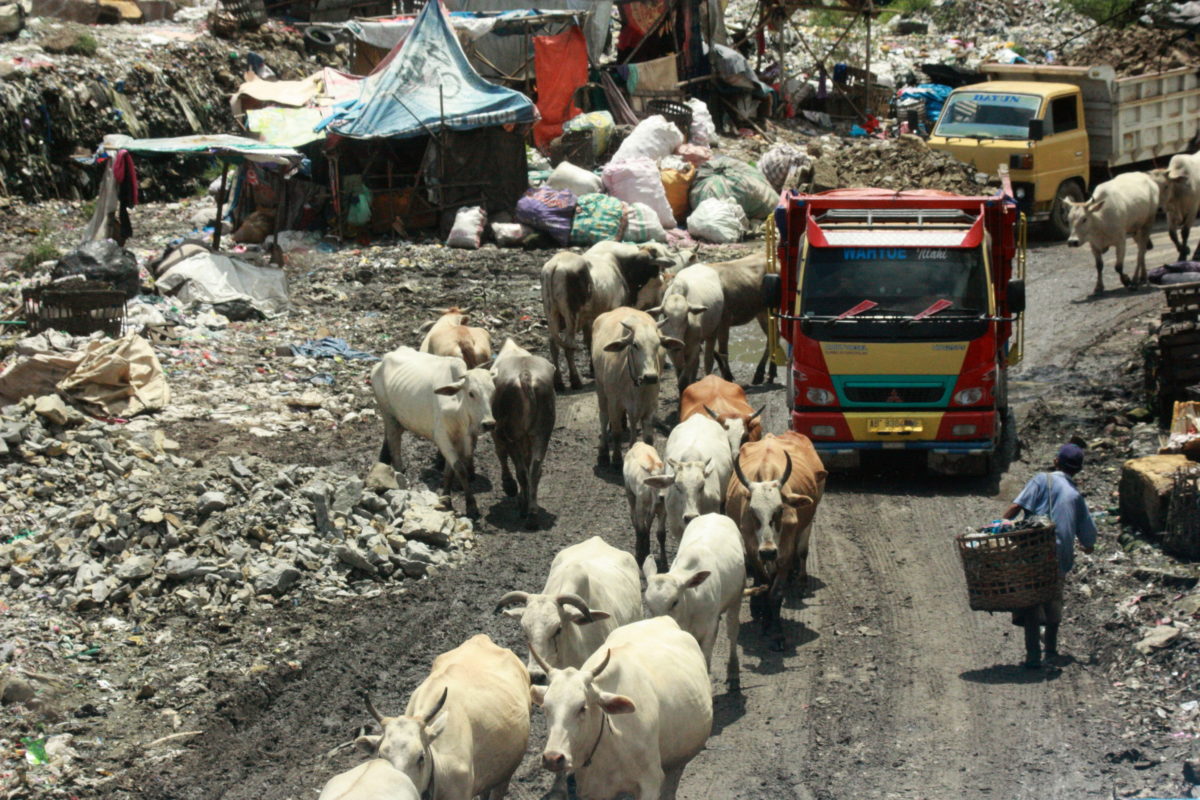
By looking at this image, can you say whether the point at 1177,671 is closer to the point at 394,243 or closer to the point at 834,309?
the point at 834,309

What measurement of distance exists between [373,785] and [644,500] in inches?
212

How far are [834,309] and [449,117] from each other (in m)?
11.9

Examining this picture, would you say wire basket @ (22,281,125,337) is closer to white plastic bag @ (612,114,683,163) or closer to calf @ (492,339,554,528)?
calf @ (492,339,554,528)

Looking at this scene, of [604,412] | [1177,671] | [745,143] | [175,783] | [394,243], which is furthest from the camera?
[745,143]

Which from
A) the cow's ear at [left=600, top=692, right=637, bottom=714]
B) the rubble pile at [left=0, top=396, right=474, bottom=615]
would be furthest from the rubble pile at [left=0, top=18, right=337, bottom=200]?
the cow's ear at [left=600, top=692, right=637, bottom=714]

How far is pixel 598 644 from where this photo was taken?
8.09 m

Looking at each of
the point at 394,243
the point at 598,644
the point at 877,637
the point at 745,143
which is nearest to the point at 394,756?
the point at 598,644

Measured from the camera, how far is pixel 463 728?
22.0ft

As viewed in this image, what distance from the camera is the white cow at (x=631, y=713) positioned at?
21.2 ft

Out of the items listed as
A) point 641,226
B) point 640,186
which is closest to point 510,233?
point 641,226

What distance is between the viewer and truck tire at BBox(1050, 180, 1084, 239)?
23.3 meters

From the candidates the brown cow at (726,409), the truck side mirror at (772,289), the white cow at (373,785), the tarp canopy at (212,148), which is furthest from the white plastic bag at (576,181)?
the white cow at (373,785)

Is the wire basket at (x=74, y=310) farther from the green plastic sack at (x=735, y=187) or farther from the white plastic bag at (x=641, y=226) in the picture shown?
the green plastic sack at (x=735, y=187)

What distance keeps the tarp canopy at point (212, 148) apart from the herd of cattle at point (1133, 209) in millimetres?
11191
